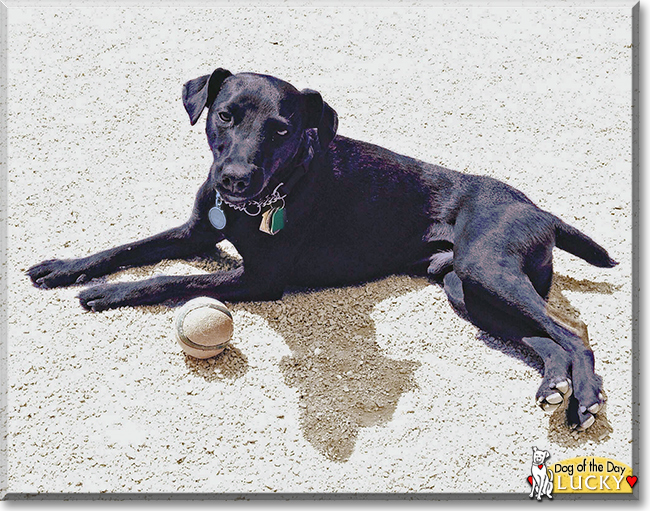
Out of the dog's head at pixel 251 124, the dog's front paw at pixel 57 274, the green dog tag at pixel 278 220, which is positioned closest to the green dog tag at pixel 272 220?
the green dog tag at pixel 278 220

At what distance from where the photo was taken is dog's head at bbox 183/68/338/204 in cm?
317

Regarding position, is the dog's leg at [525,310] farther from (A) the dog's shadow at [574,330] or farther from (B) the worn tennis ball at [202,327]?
(B) the worn tennis ball at [202,327]

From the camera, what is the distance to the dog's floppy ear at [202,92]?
337cm

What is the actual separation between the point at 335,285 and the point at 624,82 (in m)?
2.88

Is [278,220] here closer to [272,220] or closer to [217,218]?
[272,220]

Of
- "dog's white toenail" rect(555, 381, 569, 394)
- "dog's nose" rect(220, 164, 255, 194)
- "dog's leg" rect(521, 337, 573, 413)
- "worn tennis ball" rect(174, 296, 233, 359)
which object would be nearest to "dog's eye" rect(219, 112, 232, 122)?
"dog's nose" rect(220, 164, 255, 194)

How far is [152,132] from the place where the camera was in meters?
4.88

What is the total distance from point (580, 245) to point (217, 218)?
193cm

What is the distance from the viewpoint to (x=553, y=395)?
314 centimetres

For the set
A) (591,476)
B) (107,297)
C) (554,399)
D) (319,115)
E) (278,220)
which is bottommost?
(591,476)

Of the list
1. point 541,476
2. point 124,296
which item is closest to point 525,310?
point 541,476

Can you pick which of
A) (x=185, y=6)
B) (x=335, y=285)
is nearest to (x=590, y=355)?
(x=335, y=285)

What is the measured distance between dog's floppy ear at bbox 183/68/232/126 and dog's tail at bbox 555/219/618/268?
1888 millimetres

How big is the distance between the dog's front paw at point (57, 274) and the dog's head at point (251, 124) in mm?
1103
